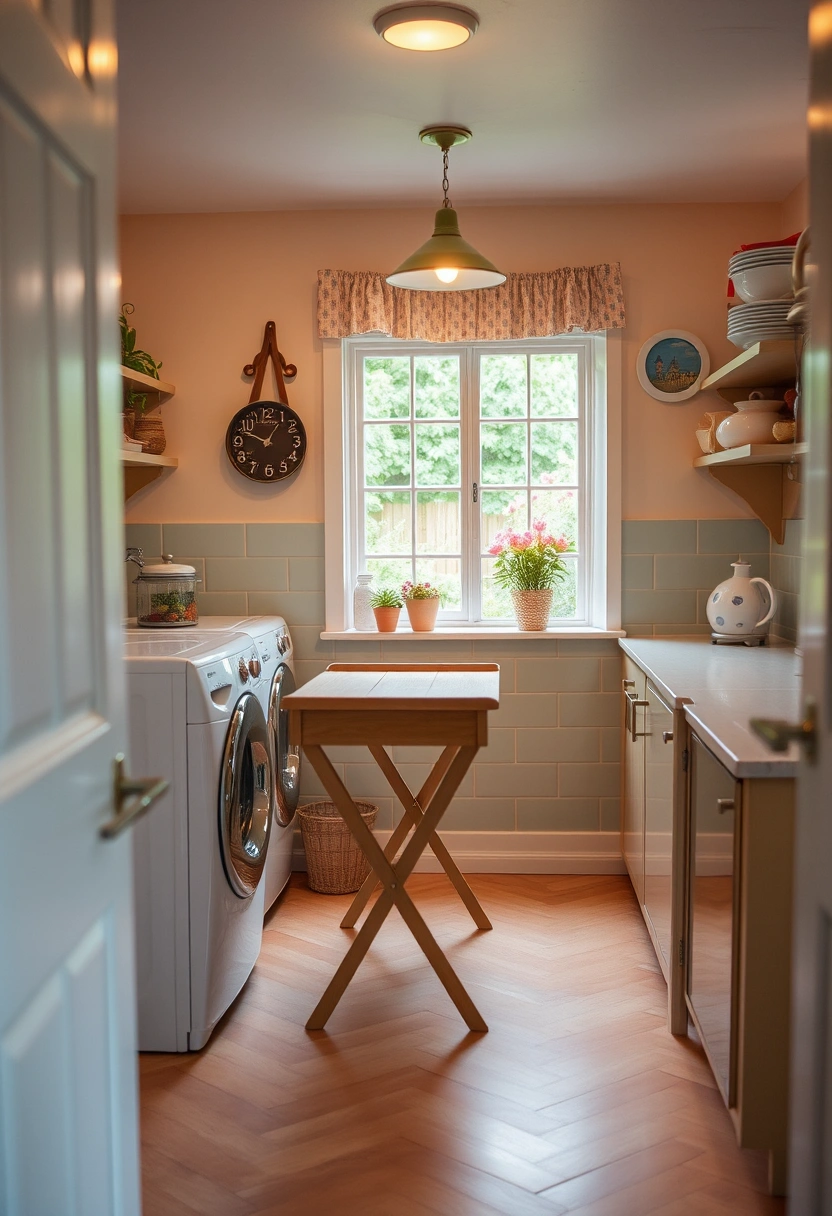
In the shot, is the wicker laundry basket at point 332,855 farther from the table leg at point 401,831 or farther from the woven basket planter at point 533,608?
the woven basket planter at point 533,608

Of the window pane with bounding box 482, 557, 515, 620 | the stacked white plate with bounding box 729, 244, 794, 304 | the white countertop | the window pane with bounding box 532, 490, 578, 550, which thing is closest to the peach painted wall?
the window pane with bounding box 532, 490, 578, 550

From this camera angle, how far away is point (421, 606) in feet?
13.5

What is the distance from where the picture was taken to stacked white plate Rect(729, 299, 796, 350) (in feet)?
10.2

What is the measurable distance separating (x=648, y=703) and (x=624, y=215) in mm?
1948

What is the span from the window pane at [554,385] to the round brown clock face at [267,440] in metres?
0.95

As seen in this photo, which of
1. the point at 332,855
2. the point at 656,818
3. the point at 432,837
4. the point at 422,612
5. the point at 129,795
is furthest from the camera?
the point at 422,612

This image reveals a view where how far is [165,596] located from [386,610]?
0.84 meters

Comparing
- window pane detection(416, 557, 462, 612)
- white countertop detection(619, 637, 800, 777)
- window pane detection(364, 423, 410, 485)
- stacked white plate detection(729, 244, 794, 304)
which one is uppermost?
stacked white plate detection(729, 244, 794, 304)

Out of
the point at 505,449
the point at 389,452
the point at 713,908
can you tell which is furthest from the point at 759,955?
the point at 389,452

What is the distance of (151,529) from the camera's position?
13.8 feet

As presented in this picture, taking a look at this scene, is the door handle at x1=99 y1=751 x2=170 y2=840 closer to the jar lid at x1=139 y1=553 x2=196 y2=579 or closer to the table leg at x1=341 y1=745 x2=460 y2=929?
the table leg at x1=341 y1=745 x2=460 y2=929

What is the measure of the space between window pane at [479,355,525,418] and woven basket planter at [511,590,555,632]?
733 mm

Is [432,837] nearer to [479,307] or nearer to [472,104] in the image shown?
[479,307]

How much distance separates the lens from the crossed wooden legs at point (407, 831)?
3.35 m
